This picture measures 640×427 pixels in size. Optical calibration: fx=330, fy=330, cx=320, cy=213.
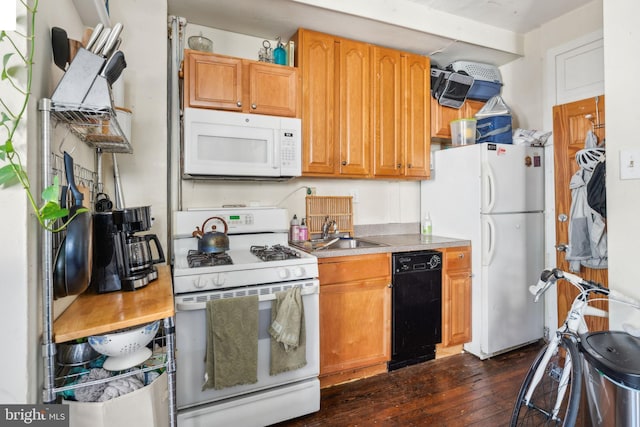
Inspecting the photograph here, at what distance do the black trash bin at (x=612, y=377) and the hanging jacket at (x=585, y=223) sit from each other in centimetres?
115

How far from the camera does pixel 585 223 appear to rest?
2324mm

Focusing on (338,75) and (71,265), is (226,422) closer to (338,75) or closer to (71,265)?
(71,265)

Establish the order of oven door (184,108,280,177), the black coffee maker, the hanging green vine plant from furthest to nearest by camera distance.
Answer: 1. oven door (184,108,280,177)
2. the black coffee maker
3. the hanging green vine plant

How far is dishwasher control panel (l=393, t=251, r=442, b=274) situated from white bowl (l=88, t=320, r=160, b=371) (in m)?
1.66

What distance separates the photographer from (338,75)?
8.24ft

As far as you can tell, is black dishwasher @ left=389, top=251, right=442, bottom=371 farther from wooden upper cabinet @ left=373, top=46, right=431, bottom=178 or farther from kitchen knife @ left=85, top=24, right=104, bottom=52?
kitchen knife @ left=85, top=24, right=104, bottom=52

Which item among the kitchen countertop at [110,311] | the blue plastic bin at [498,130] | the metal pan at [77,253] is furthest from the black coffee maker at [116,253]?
the blue plastic bin at [498,130]

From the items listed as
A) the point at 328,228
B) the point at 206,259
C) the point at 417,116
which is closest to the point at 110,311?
the point at 206,259

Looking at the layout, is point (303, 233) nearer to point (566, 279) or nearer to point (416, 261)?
point (416, 261)

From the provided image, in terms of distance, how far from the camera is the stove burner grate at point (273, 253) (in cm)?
193

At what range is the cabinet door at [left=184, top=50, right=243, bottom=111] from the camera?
2.05 metres

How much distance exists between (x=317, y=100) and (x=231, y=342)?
1.73 m

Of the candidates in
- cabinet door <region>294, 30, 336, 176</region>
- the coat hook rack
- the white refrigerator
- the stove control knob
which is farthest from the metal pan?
the coat hook rack

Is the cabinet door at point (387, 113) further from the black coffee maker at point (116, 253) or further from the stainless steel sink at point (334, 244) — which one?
the black coffee maker at point (116, 253)
